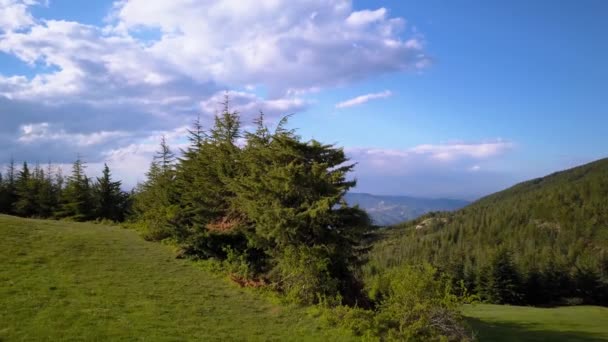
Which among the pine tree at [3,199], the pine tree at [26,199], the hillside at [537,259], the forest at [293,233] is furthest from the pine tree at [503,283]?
the pine tree at [3,199]

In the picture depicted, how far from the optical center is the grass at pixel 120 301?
1261 centimetres

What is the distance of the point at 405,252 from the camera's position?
184 meters

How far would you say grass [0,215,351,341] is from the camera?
12609mm

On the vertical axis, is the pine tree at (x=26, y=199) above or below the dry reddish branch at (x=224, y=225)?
above

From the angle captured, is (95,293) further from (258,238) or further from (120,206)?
(120,206)

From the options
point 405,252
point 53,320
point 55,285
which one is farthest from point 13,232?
point 405,252

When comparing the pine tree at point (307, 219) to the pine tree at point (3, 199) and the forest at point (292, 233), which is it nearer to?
the forest at point (292, 233)

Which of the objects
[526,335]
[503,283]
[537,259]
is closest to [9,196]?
[526,335]

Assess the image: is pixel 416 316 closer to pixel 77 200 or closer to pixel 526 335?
pixel 526 335

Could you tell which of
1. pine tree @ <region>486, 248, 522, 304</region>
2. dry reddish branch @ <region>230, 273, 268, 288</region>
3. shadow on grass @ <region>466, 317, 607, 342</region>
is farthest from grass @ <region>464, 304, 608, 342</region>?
pine tree @ <region>486, 248, 522, 304</region>

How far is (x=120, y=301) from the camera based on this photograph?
1574 centimetres

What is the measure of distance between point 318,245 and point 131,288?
9094 millimetres

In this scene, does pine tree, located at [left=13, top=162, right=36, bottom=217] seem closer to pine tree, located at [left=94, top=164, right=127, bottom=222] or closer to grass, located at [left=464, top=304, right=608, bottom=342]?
pine tree, located at [left=94, top=164, right=127, bottom=222]

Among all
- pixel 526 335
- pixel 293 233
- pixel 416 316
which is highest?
pixel 293 233
